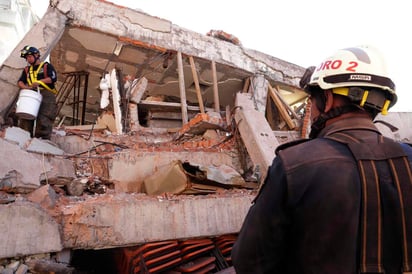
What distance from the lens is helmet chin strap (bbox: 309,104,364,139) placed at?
137cm

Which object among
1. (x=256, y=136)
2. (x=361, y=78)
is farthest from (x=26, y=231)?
(x=256, y=136)

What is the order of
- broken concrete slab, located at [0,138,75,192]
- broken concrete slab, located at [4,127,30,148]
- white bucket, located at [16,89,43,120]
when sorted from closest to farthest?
1. broken concrete slab, located at [0,138,75,192]
2. broken concrete slab, located at [4,127,30,148]
3. white bucket, located at [16,89,43,120]

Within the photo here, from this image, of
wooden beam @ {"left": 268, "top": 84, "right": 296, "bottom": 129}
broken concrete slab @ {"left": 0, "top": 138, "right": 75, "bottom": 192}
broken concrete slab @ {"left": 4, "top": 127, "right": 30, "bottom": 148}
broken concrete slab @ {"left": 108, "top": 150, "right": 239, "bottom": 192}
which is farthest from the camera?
wooden beam @ {"left": 268, "top": 84, "right": 296, "bottom": 129}

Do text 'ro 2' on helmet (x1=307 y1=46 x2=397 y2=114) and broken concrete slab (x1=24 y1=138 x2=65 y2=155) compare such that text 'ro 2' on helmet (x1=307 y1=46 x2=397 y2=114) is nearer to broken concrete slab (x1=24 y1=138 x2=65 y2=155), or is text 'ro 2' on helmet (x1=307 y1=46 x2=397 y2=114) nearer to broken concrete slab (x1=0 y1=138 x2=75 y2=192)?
broken concrete slab (x1=0 y1=138 x2=75 y2=192)

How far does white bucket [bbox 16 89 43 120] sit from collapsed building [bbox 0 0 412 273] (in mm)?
482

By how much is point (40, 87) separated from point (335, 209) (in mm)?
5051

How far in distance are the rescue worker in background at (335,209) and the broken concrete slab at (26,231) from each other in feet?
8.17

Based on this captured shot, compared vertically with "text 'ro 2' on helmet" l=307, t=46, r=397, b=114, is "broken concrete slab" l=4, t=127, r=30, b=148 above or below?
above

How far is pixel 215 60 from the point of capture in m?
8.31

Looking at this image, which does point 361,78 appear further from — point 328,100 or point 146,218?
point 146,218

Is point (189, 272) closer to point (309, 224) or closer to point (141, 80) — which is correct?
point (309, 224)

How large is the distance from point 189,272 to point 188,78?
6.26m

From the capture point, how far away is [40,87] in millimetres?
5020

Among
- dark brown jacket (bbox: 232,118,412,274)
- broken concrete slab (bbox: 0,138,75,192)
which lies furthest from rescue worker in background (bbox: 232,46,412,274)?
broken concrete slab (bbox: 0,138,75,192)
